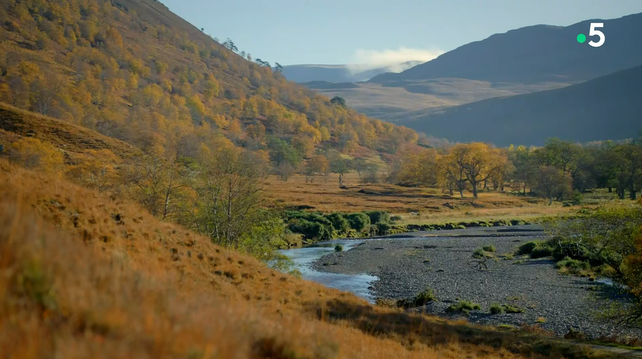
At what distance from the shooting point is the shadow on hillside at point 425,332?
17547mm

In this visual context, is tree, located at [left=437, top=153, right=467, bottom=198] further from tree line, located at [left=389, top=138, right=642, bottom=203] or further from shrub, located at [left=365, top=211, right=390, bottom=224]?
shrub, located at [left=365, top=211, right=390, bottom=224]

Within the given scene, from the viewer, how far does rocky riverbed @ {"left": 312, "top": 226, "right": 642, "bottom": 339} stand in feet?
95.9

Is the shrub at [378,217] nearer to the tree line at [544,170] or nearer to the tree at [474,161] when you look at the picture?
the tree line at [544,170]

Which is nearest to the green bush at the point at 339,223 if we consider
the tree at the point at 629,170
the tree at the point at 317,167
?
the tree at the point at 629,170

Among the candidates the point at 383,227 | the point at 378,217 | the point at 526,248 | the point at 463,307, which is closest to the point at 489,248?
the point at 526,248

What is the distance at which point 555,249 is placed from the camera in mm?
51938

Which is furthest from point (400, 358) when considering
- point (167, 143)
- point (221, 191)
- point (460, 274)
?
point (167, 143)

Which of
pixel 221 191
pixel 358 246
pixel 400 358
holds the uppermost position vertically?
pixel 221 191

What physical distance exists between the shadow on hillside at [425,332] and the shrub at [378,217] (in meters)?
65.6

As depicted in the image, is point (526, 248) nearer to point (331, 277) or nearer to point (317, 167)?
point (331, 277)

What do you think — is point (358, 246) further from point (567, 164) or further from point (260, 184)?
point (567, 164)

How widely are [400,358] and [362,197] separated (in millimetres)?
107079

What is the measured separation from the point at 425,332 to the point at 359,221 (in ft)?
Answer: 216

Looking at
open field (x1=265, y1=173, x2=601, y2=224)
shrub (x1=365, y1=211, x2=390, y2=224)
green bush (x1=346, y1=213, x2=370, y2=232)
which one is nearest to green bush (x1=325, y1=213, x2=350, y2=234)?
green bush (x1=346, y1=213, x2=370, y2=232)
